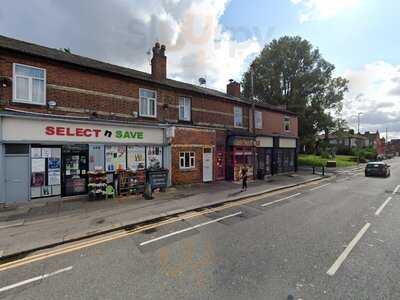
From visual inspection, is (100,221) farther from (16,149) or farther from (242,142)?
(242,142)

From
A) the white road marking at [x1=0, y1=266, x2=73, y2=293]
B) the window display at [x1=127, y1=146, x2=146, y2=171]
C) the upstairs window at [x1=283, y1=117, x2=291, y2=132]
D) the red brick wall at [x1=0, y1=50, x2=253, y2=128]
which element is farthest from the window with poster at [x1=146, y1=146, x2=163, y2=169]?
the upstairs window at [x1=283, y1=117, x2=291, y2=132]

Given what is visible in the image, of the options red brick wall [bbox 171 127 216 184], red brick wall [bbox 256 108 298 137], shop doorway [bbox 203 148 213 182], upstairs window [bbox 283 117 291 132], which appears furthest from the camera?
upstairs window [bbox 283 117 291 132]

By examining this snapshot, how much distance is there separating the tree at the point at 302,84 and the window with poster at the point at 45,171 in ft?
104

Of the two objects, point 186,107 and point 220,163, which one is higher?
point 186,107

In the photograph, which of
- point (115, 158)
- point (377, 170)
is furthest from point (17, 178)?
point (377, 170)

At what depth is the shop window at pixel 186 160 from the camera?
51.6 feet

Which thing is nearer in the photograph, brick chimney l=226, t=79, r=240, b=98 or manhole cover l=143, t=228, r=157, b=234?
manhole cover l=143, t=228, r=157, b=234

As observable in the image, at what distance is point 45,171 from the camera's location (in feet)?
36.0

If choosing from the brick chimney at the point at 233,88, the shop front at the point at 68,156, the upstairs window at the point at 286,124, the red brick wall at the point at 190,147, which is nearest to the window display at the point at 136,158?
the shop front at the point at 68,156

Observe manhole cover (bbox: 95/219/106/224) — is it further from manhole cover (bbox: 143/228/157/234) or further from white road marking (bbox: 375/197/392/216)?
white road marking (bbox: 375/197/392/216)

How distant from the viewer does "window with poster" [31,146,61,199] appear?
10688mm

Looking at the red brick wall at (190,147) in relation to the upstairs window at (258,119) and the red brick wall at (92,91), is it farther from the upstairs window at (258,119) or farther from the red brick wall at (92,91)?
the upstairs window at (258,119)

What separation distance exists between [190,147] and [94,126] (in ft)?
20.2

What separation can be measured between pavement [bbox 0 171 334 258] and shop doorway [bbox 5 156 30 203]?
0.51m
